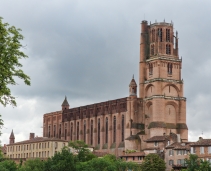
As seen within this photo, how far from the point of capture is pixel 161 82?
5950 inches

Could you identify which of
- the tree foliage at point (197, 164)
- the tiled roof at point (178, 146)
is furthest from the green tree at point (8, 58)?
the tiled roof at point (178, 146)

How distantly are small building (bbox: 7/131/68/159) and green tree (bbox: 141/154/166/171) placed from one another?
141ft

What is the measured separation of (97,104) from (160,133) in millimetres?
37157

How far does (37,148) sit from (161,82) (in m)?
40.6

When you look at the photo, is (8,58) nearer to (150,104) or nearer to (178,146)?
(178,146)

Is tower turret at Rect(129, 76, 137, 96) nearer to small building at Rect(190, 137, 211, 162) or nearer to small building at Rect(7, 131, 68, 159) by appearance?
small building at Rect(7, 131, 68, 159)

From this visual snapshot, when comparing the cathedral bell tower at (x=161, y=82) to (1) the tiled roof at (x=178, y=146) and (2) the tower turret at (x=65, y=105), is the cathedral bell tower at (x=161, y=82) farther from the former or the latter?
(2) the tower turret at (x=65, y=105)

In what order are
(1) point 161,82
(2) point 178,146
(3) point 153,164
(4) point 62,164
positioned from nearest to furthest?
(4) point 62,164
(3) point 153,164
(2) point 178,146
(1) point 161,82

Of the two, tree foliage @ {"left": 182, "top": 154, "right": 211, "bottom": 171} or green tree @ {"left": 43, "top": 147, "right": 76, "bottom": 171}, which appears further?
green tree @ {"left": 43, "top": 147, "right": 76, "bottom": 171}

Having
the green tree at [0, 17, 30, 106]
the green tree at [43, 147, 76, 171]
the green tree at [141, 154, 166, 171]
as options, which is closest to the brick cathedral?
the green tree at [141, 154, 166, 171]

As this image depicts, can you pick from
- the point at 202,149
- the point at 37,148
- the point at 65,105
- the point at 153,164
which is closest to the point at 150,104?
the point at 37,148

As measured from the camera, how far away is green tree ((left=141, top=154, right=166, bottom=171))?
110 meters

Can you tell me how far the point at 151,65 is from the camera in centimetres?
15575

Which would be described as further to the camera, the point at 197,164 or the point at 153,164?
the point at 153,164
